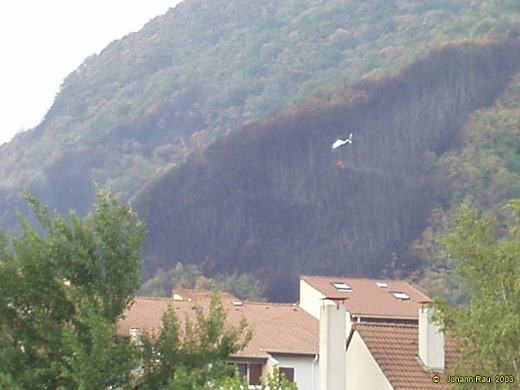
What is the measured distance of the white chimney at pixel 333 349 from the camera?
86.7ft

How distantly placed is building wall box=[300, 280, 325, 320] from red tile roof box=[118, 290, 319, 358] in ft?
4.10

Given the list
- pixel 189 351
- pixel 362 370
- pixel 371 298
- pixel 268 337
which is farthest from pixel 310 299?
pixel 189 351

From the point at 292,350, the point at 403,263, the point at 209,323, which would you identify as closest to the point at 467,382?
the point at 209,323

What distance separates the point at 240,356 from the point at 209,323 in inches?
545

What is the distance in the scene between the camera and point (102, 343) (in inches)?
837

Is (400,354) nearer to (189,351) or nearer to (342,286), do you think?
Result: (189,351)

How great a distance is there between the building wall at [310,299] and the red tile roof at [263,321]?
49.2 inches

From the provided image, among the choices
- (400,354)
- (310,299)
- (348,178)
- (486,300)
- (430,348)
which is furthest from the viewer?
(348,178)

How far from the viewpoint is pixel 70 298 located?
73.0ft

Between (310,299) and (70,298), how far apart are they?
1064 inches

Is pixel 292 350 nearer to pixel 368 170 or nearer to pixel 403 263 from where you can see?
pixel 403 263

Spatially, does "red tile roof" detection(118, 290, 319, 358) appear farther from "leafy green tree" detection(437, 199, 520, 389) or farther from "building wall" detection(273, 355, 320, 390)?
"leafy green tree" detection(437, 199, 520, 389)

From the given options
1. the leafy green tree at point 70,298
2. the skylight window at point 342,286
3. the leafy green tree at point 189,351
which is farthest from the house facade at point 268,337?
the leafy green tree at point 189,351

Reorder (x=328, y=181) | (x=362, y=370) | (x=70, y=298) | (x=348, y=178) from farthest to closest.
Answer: (x=328, y=181) → (x=348, y=178) → (x=362, y=370) → (x=70, y=298)
